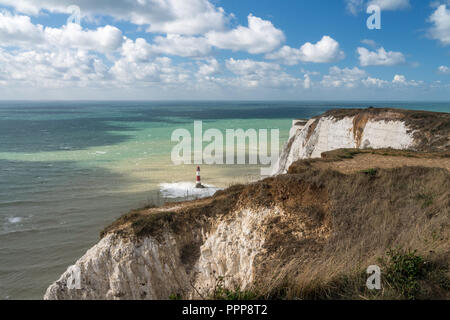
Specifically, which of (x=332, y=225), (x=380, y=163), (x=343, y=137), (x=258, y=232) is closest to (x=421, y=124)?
(x=343, y=137)

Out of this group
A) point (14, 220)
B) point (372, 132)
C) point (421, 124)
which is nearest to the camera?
point (14, 220)

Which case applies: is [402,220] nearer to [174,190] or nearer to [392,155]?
[392,155]

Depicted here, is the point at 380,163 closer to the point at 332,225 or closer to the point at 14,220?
the point at 332,225

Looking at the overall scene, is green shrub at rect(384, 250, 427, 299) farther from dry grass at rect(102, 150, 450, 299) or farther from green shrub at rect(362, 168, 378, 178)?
green shrub at rect(362, 168, 378, 178)

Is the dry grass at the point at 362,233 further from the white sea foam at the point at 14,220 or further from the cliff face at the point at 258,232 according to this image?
the white sea foam at the point at 14,220

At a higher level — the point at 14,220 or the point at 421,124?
the point at 421,124

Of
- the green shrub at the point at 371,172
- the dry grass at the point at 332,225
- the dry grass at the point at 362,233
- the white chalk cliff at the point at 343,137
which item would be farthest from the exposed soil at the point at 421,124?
the green shrub at the point at 371,172

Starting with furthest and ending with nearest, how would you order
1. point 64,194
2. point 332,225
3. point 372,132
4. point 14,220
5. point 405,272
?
1. point 64,194
2. point 372,132
3. point 14,220
4. point 332,225
5. point 405,272
